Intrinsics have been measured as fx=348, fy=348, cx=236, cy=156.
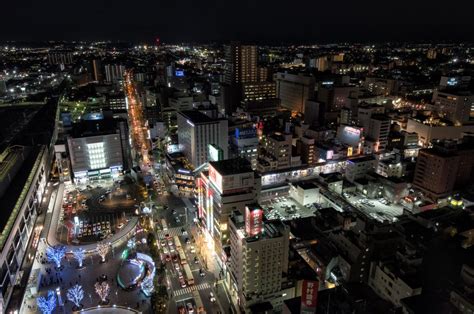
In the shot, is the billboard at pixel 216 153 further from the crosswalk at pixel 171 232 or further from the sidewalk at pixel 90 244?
the sidewalk at pixel 90 244

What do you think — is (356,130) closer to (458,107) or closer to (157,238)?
(458,107)

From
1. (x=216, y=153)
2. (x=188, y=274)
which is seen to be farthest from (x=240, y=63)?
(x=188, y=274)

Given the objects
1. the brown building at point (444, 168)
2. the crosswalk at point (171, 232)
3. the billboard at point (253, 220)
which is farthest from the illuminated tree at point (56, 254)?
the brown building at point (444, 168)

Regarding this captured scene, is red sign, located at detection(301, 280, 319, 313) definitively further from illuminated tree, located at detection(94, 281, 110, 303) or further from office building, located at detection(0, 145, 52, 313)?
office building, located at detection(0, 145, 52, 313)

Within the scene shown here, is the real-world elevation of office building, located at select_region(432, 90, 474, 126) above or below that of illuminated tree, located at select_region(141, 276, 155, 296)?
above

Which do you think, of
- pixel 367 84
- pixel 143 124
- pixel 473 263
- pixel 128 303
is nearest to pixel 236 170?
pixel 128 303

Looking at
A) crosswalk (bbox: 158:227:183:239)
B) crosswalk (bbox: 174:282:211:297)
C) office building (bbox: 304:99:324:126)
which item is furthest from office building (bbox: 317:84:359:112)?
crosswalk (bbox: 174:282:211:297)
